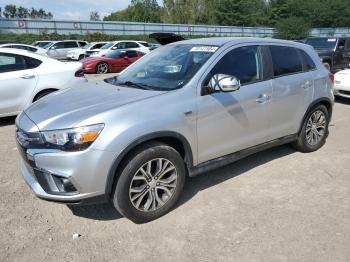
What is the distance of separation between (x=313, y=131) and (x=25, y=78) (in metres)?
5.36

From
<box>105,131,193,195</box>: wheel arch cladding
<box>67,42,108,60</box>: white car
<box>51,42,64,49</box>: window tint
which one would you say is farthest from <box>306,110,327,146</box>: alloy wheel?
<box>51,42,64,49</box>: window tint

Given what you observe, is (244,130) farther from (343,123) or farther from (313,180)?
(343,123)

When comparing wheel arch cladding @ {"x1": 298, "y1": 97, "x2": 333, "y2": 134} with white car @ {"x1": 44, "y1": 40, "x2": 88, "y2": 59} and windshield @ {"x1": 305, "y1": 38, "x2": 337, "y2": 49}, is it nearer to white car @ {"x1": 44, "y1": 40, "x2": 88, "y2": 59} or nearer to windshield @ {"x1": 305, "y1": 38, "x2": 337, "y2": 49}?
windshield @ {"x1": 305, "y1": 38, "x2": 337, "y2": 49}

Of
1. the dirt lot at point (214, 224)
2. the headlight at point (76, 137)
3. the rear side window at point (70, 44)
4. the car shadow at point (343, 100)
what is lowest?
the dirt lot at point (214, 224)

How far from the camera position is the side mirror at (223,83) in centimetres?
374

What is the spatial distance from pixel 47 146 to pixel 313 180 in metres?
3.13

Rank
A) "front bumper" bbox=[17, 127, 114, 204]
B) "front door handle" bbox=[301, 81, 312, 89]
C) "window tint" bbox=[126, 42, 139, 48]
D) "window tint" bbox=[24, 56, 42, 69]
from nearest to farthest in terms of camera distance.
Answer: "front bumper" bbox=[17, 127, 114, 204], "front door handle" bbox=[301, 81, 312, 89], "window tint" bbox=[24, 56, 42, 69], "window tint" bbox=[126, 42, 139, 48]

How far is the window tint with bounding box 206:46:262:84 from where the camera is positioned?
161 inches

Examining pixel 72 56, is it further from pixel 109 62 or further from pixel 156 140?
pixel 156 140

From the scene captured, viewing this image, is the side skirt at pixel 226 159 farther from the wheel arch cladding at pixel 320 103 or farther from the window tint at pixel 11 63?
the window tint at pixel 11 63

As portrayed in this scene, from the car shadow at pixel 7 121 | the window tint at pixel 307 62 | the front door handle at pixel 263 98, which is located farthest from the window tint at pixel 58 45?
the front door handle at pixel 263 98

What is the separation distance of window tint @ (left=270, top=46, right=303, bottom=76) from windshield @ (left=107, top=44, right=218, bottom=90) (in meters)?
0.97

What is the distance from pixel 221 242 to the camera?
3318 mm

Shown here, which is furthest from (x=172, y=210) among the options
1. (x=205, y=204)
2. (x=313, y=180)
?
(x=313, y=180)
